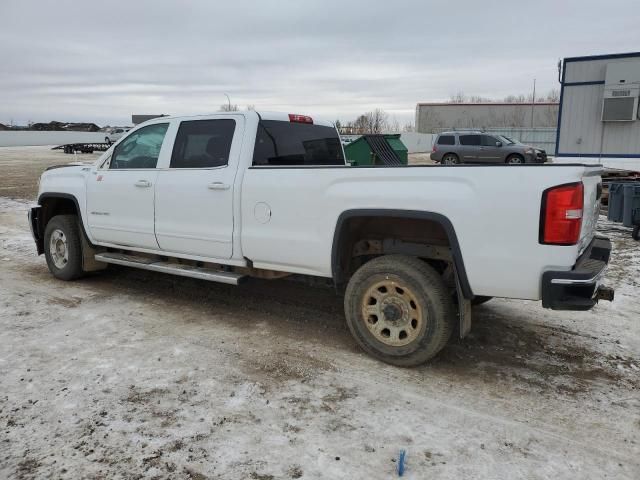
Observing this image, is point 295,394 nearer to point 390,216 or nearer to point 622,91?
point 390,216

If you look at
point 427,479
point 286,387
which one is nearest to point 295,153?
point 286,387

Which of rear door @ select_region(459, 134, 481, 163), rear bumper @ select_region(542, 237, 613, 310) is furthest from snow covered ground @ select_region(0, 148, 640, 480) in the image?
rear door @ select_region(459, 134, 481, 163)

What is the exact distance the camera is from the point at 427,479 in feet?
8.74

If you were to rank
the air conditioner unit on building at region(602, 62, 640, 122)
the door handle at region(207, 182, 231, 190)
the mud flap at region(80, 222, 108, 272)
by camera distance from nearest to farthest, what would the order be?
the door handle at region(207, 182, 231, 190) < the mud flap at region(80, 222, 108, 272) < the air conditioner unit on building at region(602, 62, 640, 122)

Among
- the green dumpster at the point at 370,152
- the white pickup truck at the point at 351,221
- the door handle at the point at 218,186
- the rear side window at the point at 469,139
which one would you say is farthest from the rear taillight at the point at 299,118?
the rear side window at the point at 469,139

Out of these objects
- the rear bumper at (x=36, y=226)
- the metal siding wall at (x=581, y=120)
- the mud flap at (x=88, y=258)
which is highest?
the metal siding wall at (x=581, y=120)

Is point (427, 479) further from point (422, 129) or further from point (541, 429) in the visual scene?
point (422, 129)

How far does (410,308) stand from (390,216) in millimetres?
709

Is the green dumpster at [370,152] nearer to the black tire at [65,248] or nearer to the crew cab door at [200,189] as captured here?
the crew cab door at [200,189]

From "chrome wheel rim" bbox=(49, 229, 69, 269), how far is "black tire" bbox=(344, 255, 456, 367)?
3952 millimetres

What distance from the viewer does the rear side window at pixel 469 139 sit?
76.1 feet

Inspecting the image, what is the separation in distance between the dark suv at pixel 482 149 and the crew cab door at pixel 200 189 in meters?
19.6

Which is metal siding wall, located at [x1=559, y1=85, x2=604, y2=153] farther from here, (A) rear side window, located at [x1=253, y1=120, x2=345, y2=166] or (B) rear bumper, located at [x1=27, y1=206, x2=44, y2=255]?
(B) rear bumper, located at [x1=27, y1=206, x2=44, y2=255]

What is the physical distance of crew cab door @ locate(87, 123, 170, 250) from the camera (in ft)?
17.4
